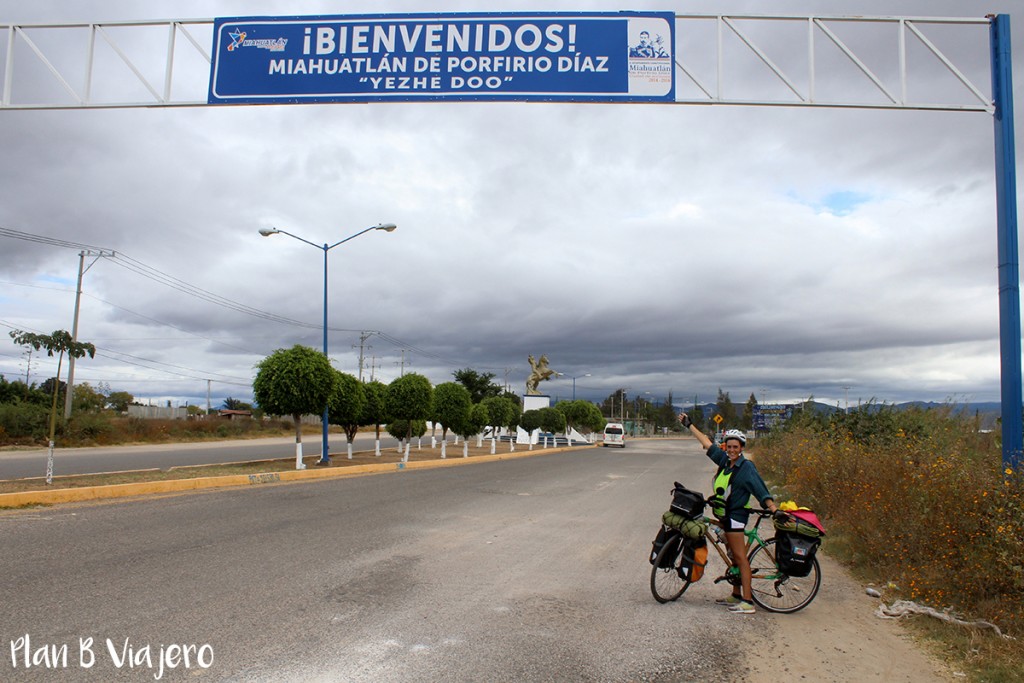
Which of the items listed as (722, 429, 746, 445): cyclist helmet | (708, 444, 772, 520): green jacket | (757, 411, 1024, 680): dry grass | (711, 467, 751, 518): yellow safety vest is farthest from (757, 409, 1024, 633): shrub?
(722, 429, 746, 445): cyclist helmet

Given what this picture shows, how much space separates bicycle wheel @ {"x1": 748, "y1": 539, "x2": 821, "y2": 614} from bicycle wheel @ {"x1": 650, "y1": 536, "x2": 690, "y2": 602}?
68 cm

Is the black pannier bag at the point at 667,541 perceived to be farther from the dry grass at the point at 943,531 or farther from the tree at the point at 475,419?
the tree at the point at 475,419

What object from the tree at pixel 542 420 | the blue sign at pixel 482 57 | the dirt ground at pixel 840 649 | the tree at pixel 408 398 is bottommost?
the dirt ground at pixel 840 649

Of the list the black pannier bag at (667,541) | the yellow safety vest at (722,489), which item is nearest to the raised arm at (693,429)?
the yellow safety vest at (722,489)

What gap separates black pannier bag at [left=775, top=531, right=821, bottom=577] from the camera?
20.6 ft

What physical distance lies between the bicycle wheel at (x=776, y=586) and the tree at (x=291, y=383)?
58.1 ft

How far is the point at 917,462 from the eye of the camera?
941cm

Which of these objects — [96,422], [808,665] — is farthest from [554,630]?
[96,422]

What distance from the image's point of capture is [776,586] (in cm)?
666

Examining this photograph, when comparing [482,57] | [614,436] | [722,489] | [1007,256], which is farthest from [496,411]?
[722,489]

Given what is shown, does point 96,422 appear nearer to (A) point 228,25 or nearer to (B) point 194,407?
(A) point 228,25

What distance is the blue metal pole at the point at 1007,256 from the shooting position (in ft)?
26.0

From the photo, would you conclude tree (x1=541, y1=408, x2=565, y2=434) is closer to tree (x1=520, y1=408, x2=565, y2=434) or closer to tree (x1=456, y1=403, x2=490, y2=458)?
tree (x1=520, y1=408, x2=565, y2=434)

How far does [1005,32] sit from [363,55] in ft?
26.1
